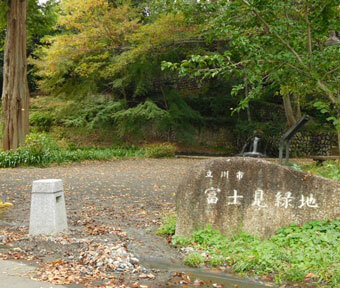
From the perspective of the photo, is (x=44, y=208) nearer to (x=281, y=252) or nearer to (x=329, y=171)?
(x=281, y=252)

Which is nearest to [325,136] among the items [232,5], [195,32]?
[195,32]

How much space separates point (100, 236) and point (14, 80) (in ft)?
44.7

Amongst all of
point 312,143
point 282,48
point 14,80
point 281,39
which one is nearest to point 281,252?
point 281,39

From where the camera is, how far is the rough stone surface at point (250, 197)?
5219 millimetres

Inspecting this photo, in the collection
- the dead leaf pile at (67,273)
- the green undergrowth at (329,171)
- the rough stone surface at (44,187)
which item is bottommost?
the dead leaf pile at (67,273)

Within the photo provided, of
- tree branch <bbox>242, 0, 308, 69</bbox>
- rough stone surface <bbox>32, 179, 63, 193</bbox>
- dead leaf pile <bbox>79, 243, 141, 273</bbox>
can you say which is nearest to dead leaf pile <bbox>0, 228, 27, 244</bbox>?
rough stone surface <bbox>32, 179, 63, 193</bbox>

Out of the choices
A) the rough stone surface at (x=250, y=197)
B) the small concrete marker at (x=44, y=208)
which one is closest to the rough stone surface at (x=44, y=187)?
the small concrete marker at (x=44, y=208)

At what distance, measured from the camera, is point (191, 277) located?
432cm

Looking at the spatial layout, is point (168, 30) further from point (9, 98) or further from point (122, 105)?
point (9, 98)

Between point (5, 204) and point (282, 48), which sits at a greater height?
point (282, 48)

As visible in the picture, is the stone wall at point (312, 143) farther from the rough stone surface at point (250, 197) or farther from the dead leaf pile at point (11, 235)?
the dead leaf pile at point (11, 235)

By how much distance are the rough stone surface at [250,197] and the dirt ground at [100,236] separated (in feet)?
2.38

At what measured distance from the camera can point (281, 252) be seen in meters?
4.67

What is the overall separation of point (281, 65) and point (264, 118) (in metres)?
19.8
